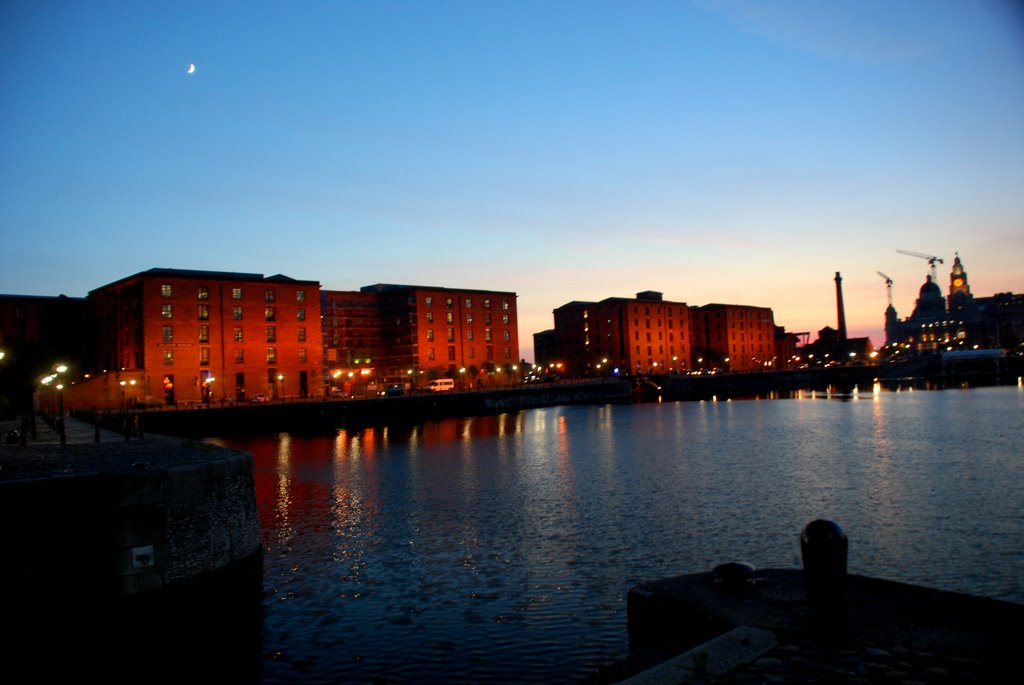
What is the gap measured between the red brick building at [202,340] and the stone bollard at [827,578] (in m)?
88.8

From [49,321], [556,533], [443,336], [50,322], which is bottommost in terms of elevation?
[556,533]

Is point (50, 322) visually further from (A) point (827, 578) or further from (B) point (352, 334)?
(A) point (827, 578)

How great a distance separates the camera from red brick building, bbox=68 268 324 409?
94625 millimetres

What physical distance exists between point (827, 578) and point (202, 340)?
101 m

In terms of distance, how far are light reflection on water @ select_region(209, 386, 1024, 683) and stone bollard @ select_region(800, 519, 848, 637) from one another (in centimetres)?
600

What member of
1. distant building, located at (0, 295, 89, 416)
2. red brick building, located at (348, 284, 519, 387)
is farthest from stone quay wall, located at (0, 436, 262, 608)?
red brick building, located at (348, 284, 519, 387)

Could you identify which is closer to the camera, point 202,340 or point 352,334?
point 202,340

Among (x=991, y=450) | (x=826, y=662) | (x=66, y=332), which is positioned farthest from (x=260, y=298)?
(x=826, y=662)

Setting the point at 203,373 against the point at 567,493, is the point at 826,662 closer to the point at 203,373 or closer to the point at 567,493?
the point at 567,493

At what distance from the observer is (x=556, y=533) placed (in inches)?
1062

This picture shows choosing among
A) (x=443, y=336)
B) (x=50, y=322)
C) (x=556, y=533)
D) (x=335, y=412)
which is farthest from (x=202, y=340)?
(x=556, y=533)

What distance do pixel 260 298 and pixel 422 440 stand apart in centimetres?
4748

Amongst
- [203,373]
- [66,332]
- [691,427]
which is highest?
[66,332]

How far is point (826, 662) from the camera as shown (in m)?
8.26
